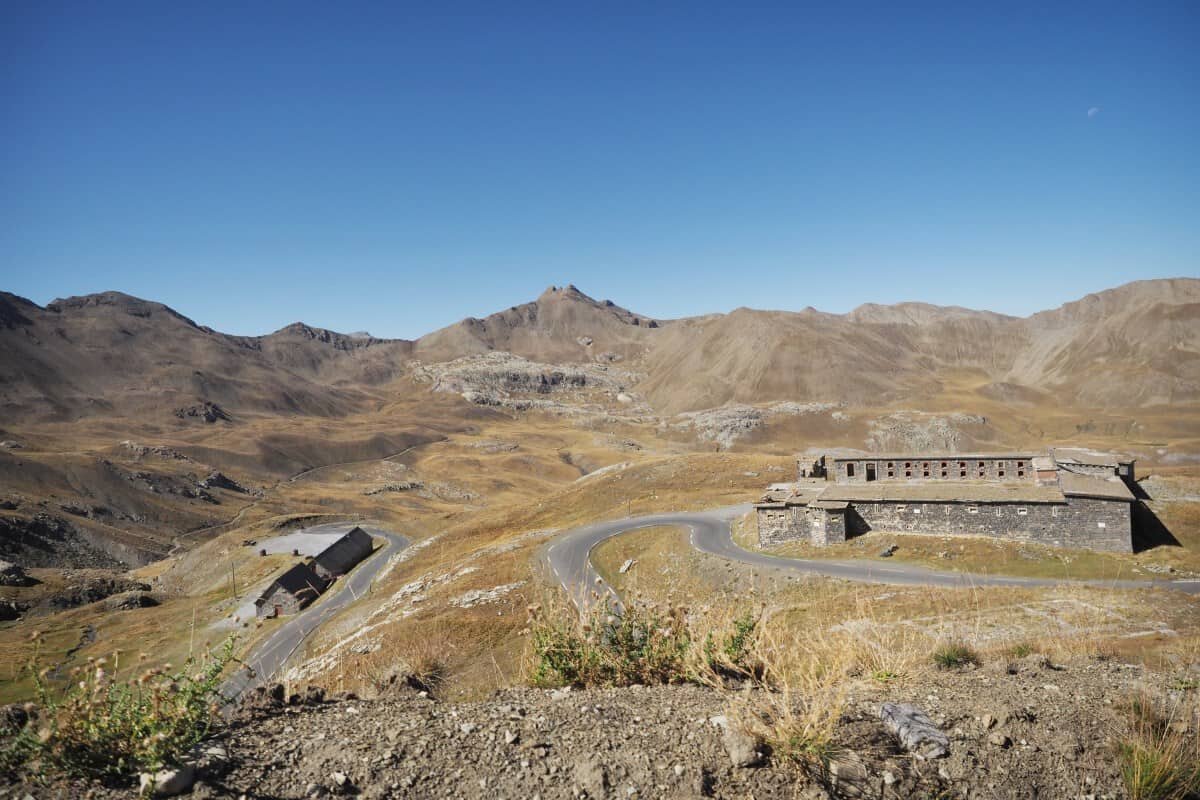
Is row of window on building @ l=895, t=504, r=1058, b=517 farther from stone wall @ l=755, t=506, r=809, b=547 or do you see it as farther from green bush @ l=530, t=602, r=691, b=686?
green bush @ l=530, t=602, r=691, b=686

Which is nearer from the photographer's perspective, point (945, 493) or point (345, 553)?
point (945, 493)

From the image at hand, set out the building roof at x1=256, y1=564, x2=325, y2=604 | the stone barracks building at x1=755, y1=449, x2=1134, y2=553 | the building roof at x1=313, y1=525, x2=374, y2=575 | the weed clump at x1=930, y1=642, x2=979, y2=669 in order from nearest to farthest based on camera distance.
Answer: the weed clump at x1=930, y1=642, x2=979, y2=669
the stone barracks building at x1=755, y1=449, x2=1134, y2=553
the building roof at x1=256, y1=564, x2=325, y2=604
the building roof at x1=313, y1=525, x2=374, y2=575

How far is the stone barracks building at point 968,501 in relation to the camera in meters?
40.8

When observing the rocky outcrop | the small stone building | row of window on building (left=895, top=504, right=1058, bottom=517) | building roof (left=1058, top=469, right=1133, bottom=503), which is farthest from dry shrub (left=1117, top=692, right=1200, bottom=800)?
the rocky outcrop

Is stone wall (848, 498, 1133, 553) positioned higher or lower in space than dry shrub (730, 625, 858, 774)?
lower

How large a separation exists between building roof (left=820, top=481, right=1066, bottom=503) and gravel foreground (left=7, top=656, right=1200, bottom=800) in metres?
39.3

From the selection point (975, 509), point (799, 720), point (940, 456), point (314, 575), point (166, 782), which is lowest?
point (314, 575)

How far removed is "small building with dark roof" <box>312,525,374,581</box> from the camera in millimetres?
65375

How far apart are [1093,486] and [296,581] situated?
64.2 m

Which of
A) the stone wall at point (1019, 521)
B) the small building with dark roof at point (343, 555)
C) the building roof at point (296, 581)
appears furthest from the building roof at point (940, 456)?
the small building with dark roof at point (343, 555)

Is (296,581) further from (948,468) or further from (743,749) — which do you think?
(743,749)

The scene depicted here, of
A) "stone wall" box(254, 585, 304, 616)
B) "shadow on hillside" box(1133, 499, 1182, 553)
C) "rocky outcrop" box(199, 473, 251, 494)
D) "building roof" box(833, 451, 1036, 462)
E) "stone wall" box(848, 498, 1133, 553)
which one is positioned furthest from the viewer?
"rocky outcrop" box(199, 473, 251, 494)

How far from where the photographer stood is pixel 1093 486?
141 ft

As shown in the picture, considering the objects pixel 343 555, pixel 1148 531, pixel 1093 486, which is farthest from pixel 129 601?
pixel 1148 531
